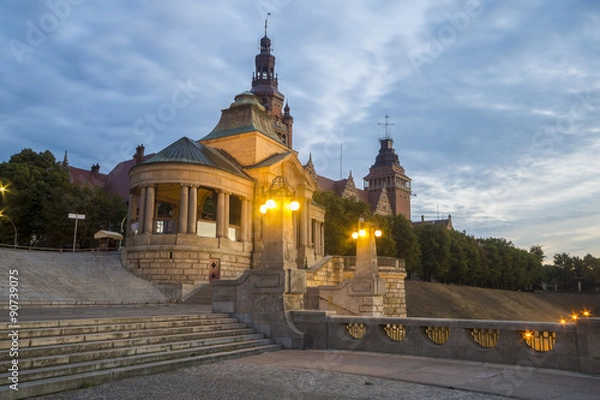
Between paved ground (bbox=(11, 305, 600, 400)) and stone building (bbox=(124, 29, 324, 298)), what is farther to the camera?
stone building (bbox=(124, 29, 324, 298))

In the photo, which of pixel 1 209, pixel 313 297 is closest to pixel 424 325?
pixel 313 297

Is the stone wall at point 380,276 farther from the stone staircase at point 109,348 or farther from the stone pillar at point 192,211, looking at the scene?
the stone staircase at point 109,348

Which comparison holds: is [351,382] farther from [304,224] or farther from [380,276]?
[304,224]

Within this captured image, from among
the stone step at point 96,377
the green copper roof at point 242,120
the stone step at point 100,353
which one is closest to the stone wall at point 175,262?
the green copper roof at point 242,120

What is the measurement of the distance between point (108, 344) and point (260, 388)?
163 inches

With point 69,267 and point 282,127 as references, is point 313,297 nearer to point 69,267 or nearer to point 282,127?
point 69,267

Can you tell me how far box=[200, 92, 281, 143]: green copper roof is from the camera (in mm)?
46500

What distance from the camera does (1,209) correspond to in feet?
145

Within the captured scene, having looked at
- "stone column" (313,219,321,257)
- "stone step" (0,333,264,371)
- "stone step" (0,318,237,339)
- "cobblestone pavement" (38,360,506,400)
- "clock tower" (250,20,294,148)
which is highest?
"clock tower" (250,20,294,148)

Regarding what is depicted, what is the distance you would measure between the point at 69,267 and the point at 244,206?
15.0 metres

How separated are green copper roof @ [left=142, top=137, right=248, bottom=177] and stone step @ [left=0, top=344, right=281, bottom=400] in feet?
88.0

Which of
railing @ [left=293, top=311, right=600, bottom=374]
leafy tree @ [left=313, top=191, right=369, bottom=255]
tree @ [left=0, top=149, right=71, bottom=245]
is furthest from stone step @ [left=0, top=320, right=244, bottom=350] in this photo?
leafy tree @ [left=313, top=191, right=369, bottom=255]

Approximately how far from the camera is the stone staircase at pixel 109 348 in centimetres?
817

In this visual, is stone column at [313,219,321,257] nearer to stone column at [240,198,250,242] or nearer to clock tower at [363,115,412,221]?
stone column at [240,198,250,242]
